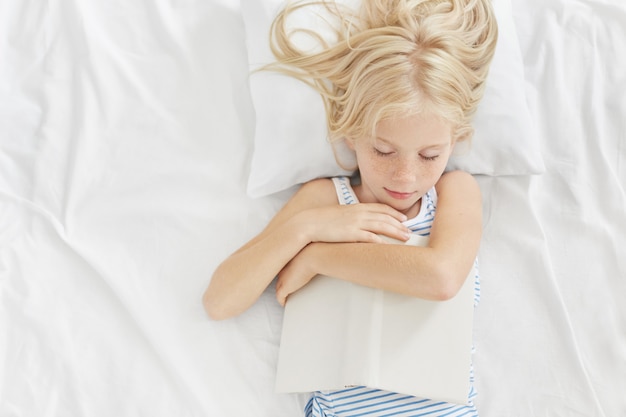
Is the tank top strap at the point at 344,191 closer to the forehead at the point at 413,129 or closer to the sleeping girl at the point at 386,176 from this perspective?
the sleeping girl at the point at 386,176

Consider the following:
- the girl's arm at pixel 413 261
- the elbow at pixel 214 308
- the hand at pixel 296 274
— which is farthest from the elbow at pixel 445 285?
the elbow at pixel 214 308

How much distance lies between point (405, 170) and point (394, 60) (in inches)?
7.2

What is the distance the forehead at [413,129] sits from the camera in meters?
1.20

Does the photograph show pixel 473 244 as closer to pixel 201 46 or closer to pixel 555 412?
pixel 555 412

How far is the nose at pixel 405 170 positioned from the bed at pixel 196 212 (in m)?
0.22

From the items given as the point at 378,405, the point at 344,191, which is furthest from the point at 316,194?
the point at 378,405

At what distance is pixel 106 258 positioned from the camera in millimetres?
1396

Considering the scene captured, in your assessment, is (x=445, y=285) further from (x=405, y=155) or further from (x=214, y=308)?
(x=214, y=308)

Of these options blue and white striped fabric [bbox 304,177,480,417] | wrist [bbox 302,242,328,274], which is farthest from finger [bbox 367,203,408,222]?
blue and white striped fabric [bbox 304,177,480,417]

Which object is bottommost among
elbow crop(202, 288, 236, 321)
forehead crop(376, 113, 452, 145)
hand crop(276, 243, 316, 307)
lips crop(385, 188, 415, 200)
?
elbow crop(202, 288, 236, 321)

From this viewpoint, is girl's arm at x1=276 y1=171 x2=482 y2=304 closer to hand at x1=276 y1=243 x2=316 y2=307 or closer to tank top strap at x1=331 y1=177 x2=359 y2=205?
hand at x1=276 y1=243 x2=316 y2=307

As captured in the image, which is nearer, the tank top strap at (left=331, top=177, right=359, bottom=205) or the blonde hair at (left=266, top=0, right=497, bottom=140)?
the blonde hair at (left=266, top=0, right=497, bottom=140)

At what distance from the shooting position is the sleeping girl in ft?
3.98

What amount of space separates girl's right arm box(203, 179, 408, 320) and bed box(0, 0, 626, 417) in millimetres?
→ 67
